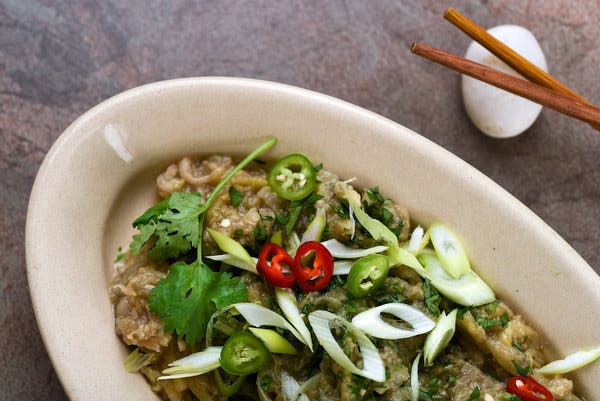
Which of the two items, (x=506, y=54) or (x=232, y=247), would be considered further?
(x=506, y=54)

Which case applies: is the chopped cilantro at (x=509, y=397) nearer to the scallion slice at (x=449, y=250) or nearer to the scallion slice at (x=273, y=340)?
the scallion slice at (x=449, y=250)

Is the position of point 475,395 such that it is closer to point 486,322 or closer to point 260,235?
point 486,322

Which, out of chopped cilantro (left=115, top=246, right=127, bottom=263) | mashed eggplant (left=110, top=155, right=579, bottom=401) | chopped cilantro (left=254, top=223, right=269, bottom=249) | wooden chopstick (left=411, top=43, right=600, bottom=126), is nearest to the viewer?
mashed eggplant (left=110, top=155, right=579, bottom=401)

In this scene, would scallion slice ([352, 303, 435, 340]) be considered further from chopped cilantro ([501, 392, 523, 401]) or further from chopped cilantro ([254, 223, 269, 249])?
chopped cilantro ([254, 223, 269, 249])

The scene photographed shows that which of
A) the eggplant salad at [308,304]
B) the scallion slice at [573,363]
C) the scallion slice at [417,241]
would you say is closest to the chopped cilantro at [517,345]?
the eggplant salad at [308,304]

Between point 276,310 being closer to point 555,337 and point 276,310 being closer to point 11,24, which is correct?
point 555,337

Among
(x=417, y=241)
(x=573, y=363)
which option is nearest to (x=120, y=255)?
(x=417, y=241)

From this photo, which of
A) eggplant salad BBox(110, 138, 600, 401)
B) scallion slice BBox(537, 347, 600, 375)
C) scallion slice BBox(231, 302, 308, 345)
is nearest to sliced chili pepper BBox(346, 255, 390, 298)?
eggplant salad BBox(110, 138, 600, 401)
